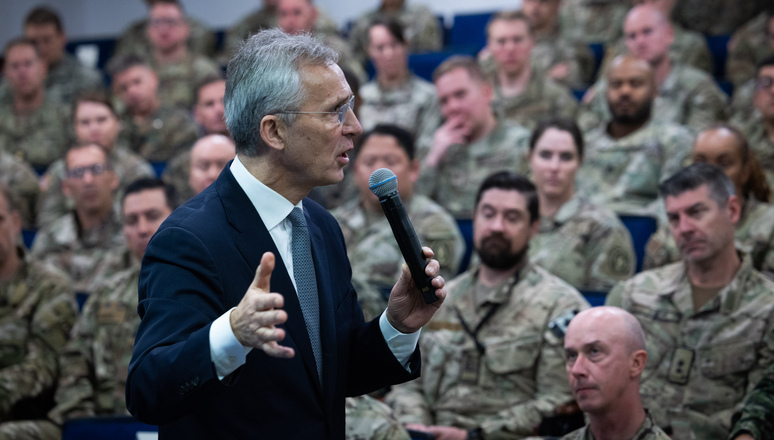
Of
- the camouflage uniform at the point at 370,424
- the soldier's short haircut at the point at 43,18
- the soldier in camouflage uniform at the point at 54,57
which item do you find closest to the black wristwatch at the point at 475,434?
the camouflage uniform at the point at 370,424

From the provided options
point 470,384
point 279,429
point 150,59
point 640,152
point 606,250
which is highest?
point 150,59

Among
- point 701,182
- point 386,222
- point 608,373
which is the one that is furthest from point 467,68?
point 608,373

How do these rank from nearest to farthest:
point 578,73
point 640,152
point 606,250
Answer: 1. point 606,250
2. point 640,152
3. point 578,73

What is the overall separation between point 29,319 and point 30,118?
2522mm

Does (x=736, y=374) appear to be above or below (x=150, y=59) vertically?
below

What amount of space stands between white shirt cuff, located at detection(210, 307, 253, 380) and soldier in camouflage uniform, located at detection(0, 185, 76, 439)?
6.70 feet

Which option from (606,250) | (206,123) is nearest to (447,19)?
(206,123)

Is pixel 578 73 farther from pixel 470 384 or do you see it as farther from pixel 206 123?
pixel 470 384

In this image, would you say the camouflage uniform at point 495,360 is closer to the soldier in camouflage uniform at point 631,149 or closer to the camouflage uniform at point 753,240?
the camouflage uniform at point 753,240

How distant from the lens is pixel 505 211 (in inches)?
112

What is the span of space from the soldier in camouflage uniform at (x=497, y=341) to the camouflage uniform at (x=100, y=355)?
36.7 inches

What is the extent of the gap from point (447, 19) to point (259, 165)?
17.5 feet

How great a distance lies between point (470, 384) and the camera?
2.64 meters

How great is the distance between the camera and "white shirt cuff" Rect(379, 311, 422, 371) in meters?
1.37
